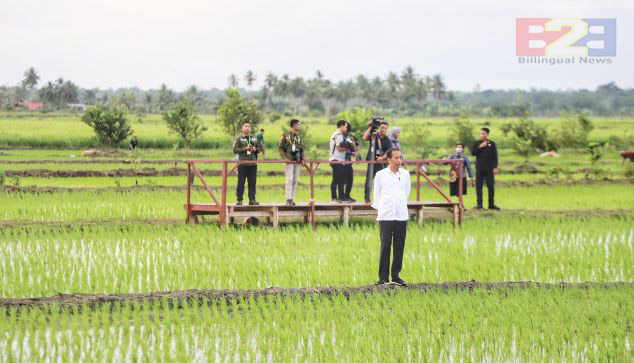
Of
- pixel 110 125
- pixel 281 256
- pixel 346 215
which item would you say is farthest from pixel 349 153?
pixel 110 125

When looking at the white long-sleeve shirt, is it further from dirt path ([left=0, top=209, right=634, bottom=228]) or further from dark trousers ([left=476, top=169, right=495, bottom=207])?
dark trousers ([left=476, top=169, right=495, bottom=207])

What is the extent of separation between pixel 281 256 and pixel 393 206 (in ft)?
9.01

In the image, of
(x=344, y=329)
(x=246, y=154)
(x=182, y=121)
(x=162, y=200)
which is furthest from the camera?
(x=182, y=121)

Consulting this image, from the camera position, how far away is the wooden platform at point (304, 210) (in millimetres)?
16062

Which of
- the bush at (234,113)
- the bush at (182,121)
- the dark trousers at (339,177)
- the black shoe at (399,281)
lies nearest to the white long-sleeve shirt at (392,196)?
the black shoe at (399,281)

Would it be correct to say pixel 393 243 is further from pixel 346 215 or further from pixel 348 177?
pixel 348 177

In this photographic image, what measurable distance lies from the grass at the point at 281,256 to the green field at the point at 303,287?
41mm

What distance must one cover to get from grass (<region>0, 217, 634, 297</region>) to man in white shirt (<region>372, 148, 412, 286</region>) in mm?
528

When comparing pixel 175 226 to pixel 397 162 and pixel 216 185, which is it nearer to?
pixel 397 162

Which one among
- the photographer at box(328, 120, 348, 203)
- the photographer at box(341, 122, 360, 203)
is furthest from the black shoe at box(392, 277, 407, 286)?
the photographer at box(341, 122, 360, 203)

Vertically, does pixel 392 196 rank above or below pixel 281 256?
above

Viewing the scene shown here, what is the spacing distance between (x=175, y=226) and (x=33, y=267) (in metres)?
4.50

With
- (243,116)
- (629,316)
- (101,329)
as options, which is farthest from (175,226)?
(243,116)

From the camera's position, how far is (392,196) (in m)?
10.4
